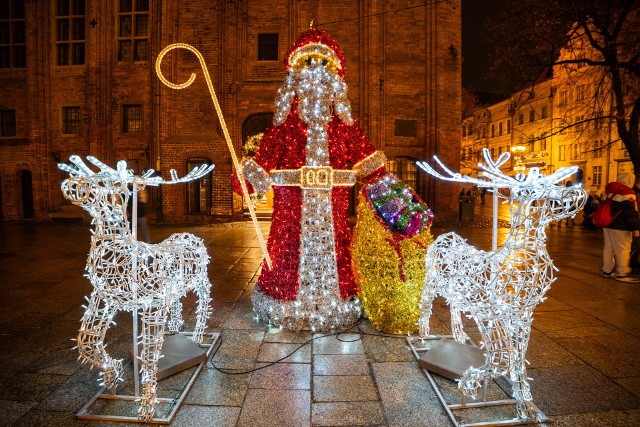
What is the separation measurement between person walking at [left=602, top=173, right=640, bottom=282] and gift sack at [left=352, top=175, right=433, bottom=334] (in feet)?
15.3

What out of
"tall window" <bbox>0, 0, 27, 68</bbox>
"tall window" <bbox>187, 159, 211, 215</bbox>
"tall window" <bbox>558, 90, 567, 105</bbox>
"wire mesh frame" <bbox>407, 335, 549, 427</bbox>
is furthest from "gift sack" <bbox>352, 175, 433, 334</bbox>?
"tall window" <bbox>558, 90, 567, 105</bbox>

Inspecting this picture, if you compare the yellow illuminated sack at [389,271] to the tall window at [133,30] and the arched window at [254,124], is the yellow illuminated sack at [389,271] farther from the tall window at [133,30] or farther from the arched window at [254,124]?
the tall window at [133,30]

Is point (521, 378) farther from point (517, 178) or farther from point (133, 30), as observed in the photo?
point (133, 30)

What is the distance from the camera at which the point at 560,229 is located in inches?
550

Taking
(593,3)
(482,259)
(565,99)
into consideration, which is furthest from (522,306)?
(565,99)

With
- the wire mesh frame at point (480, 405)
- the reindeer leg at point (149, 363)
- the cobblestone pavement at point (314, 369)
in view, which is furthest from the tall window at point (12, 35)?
the wire mesh frame at point (480, 405)

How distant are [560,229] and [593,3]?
7.22m

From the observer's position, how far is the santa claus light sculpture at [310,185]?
4.03m

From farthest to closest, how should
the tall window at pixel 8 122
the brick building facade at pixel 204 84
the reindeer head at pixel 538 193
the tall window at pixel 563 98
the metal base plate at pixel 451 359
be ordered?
the tall window at pixel 563 98
the tall window at pixel 8 122
the brick building facade at pixel 204 84
the metal base plate at pixel 451 359
the reindeer head at pixel 538 193

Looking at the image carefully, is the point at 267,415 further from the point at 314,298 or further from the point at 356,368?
the point at 314,298

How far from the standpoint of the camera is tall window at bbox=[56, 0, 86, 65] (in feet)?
52.4

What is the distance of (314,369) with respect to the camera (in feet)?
11.3

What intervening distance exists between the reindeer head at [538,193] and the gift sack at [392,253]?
1272 millimetres

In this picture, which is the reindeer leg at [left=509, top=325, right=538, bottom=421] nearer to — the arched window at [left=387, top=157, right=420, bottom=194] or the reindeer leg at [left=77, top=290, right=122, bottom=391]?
the reindeer leg at [left=77, top=290, right=122, bottom=391]
